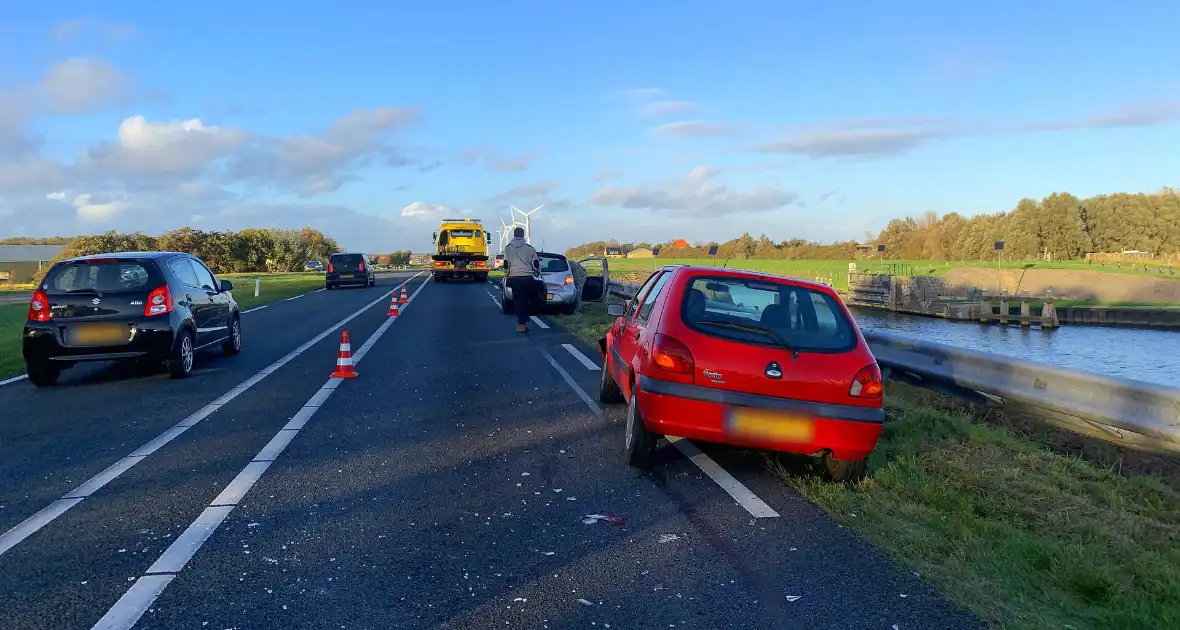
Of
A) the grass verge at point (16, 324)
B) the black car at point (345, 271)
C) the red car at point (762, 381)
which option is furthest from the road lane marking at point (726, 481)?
the black car at point (345, 271)

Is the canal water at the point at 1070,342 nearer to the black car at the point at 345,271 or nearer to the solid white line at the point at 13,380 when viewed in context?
the black car at the point at 345,271

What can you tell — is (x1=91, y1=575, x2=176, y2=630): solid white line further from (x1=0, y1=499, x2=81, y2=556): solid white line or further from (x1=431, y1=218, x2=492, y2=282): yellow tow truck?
(x1=431, y1=218, x2=492, y2=282): yellow tow truck

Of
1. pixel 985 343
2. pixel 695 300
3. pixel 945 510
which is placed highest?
pixel 695 300

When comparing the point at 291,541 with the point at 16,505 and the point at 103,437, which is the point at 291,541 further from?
the point at 103,437

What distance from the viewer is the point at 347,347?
10.5 m

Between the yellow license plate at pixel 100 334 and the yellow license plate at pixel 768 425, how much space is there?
7.65m

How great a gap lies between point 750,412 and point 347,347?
658 cm

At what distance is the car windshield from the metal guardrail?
12857 millimetres

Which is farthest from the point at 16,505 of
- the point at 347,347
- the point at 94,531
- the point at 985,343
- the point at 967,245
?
the point at 967,245

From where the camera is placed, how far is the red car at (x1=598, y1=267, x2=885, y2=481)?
5.41 m

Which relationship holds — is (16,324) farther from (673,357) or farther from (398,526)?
(673,357)

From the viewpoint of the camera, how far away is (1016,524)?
187 inches

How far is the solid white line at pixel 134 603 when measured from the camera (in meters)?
3.43

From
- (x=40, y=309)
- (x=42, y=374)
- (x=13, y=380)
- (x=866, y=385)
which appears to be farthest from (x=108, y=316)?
(x=866, y=385)
